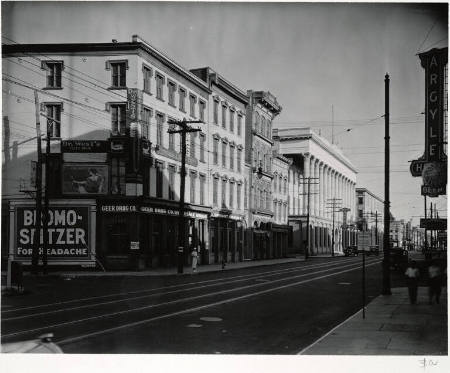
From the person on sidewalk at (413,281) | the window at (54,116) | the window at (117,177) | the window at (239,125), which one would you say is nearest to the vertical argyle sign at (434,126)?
the person on sidewalk at (413,281)

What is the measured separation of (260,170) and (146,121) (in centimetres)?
2344

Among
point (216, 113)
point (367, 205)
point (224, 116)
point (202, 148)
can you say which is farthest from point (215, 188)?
point (367, 205)

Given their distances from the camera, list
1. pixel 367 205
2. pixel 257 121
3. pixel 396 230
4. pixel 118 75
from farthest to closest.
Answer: pixel 367 205, pixel 396 230, pixel 257 121, pixel 118 75

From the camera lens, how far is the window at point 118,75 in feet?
117

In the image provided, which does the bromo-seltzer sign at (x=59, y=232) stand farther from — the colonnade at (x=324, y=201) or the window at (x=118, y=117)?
the colonnade at (x=324, y=201)

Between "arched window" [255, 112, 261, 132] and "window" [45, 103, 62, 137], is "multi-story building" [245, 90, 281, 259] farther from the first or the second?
"window" [45, 103, 62, 137]

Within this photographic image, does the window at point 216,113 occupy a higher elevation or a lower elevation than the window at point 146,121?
higher

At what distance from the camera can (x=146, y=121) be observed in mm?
36688

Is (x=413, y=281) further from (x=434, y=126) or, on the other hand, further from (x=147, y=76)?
(x=147, y=76)

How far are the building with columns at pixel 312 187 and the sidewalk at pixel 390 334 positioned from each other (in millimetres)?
58853

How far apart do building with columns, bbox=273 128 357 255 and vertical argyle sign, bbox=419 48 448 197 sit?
188 ft

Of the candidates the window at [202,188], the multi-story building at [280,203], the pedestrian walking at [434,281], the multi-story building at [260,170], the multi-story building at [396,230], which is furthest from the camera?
the multi-story building at [396,230]

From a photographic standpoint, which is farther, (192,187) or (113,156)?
(192,187)
